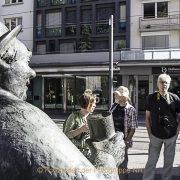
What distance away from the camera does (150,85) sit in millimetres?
19297

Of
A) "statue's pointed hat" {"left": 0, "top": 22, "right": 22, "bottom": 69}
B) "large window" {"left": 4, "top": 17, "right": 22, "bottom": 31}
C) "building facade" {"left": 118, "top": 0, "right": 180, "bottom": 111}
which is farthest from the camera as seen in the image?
"large window" {"left": 4, "top": 17, "right": 22, "bottom": 31}

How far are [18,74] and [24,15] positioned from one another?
2424 centimetres

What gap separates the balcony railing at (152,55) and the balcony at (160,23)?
281cm

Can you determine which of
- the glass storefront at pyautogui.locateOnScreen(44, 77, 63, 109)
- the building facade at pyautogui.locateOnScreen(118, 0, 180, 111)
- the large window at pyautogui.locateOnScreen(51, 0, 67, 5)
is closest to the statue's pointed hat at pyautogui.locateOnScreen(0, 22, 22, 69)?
the building facade at pyautogui.locateOnScreen(118, 0, 180, 111)

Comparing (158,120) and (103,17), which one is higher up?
(103,17)

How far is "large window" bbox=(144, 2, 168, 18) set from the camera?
2039cm

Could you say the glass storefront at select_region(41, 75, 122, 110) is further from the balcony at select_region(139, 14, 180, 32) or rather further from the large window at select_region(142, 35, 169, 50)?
the balcony at select_region(139, 14, 180, 32)

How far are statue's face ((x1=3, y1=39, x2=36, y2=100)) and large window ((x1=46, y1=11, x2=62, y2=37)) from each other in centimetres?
2222

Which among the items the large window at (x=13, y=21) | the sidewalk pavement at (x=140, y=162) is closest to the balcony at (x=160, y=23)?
the large window at (x=13, y=21)

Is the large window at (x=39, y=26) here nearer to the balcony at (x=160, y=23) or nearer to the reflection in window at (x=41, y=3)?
the reflection in window at (x=41, y=3)

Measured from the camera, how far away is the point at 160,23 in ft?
66.1

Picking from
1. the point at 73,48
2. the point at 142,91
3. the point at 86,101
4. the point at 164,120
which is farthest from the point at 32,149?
the point at 73,48

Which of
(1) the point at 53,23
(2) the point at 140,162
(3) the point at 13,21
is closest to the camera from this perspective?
(2) the point at 140,162

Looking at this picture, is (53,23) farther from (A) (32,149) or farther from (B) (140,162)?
(A) (32,149)
